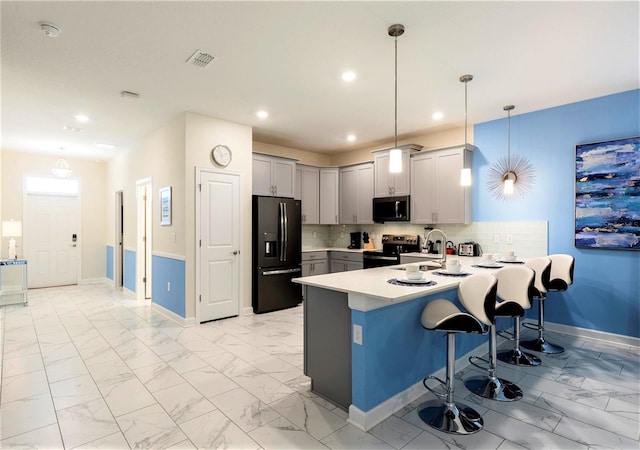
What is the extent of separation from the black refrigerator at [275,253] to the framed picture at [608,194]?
3.77 meters

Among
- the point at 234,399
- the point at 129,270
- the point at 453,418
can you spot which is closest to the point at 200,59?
the point at 234,399

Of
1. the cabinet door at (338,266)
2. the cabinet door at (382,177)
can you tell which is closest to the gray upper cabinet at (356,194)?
the cabinet door at (382,177)

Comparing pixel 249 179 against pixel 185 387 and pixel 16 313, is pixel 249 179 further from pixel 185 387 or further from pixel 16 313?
pixel 16 313

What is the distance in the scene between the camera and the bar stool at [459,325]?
2.18 m

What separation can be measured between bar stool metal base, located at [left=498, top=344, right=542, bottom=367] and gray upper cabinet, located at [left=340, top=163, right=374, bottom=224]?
10.4 ft

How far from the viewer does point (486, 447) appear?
6.63 feet

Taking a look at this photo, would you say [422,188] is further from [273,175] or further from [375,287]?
[375,287]

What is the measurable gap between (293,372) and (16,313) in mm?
4862

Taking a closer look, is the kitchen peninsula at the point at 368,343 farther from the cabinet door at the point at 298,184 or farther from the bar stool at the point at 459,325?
the cabinet door at the point at 298,184

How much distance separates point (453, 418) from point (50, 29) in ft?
Result: 13.1

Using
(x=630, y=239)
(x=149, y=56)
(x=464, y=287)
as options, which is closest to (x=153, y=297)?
(x=149, y=56)

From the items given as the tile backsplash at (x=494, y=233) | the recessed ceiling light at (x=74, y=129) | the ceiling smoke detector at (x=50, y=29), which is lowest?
the tile backsplash at (x=494, y=233)

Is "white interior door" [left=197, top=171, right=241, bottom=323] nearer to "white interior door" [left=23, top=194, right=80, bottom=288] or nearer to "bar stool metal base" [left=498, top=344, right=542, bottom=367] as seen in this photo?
"bar stool metal base" [left=498, top=344, right=542, bottom=367]

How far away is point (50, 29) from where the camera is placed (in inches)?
100
